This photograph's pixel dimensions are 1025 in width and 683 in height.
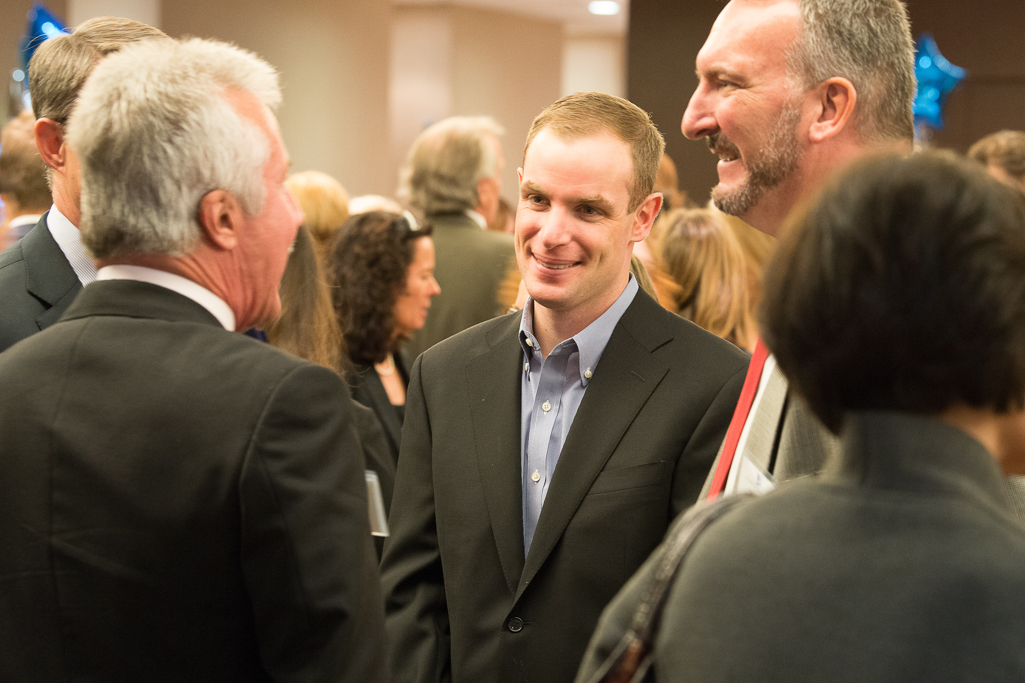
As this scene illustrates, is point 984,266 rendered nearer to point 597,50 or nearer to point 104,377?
point 104,377

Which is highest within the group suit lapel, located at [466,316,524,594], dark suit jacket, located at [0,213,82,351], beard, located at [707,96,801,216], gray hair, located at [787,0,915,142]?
gray hair, located at [787,0,915,142]

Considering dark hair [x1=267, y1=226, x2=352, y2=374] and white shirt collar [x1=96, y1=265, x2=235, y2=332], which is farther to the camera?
dark hair [x1=267, y1=226, x2=352, y2=374]

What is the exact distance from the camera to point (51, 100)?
5.81 ft

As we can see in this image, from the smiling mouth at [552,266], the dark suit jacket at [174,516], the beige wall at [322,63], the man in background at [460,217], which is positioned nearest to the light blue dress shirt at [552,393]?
the smiling mouth at [552,266]

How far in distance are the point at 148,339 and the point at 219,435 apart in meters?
0.16

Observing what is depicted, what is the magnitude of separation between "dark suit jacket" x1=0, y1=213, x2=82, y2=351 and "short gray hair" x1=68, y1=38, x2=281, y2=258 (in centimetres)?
55

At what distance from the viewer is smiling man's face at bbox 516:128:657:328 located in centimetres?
178

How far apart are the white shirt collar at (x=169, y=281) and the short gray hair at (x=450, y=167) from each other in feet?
11.4

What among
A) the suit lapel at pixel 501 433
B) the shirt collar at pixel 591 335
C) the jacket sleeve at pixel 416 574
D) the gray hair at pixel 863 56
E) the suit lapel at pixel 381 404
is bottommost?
the suit lapel at pixel 381 404

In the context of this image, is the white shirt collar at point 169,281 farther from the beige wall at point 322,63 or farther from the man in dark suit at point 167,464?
the beige wall at point 322,63

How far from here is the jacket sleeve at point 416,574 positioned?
171cm

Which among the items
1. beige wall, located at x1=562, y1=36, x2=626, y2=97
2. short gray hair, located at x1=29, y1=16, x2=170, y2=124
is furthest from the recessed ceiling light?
short gray hair, located at x1=29, y1=16, x2=170, y2=124

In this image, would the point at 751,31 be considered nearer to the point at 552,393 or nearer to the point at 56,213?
the point at 552,393

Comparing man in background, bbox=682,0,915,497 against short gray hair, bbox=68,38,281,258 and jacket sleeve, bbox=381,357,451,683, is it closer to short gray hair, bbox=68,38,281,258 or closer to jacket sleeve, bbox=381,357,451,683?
jacket sleeve, bbox=381,357,451,683
